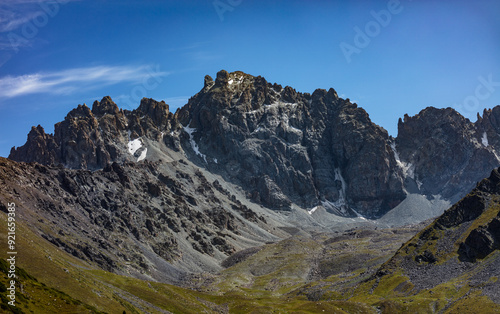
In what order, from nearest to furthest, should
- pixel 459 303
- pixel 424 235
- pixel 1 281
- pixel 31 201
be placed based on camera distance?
pixel 1 281 → pixel 459 303 → pixel 424 235 → pixel 31 201

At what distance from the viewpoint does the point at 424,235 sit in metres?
145

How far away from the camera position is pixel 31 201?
171125 millimetres

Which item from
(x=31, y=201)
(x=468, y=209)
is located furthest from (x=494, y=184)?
(x=31, y=201)

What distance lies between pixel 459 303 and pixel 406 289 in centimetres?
2249

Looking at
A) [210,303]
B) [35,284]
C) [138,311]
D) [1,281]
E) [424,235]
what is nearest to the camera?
[1,281]

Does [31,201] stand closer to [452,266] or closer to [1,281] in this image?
[1,281]

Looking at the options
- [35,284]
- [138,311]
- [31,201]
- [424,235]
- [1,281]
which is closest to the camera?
[1,281]

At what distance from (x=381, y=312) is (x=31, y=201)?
129m

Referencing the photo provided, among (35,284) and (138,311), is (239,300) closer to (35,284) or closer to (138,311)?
(138,311)

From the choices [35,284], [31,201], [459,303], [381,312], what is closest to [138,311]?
[35,284]

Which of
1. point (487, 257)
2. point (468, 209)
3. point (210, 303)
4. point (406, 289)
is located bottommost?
point (210, 303)

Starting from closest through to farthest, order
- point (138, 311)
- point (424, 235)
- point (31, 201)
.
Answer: point (138, 311) → point (424, 235) → point (31, 201)

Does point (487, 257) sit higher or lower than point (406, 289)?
higher

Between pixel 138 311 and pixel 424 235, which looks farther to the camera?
pixel 424 235
